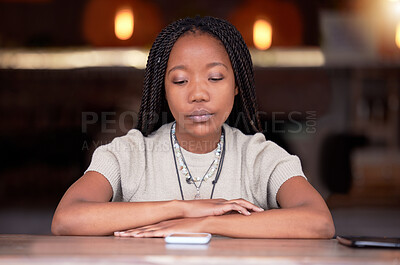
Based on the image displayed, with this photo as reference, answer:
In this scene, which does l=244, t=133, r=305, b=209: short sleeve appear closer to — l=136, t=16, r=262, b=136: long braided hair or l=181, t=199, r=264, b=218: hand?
l=136, t=16, r=262, b=136: long braided hair

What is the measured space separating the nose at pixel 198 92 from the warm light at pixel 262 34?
2.72m

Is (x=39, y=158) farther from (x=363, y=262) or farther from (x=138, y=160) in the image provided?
(x=363, y=262)

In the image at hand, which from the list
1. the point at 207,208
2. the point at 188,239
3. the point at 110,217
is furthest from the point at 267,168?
the point at 188,239

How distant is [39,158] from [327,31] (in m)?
2.79

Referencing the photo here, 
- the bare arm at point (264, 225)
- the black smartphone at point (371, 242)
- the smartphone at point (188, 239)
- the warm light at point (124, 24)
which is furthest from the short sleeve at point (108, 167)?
the warm light at point (124, 24)

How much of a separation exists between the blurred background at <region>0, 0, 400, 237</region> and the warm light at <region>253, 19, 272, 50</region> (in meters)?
0.01

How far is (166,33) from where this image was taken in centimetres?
178

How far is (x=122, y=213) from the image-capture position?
1373 mm

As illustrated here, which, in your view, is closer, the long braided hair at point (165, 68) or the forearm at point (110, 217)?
the forearm at point (110, 217)

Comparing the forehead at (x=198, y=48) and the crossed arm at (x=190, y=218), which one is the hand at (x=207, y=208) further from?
the forehead at (x=198, y=48)

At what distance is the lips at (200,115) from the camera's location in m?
1.62

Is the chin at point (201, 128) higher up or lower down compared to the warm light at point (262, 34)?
lower down

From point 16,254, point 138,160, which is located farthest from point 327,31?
point 16,254

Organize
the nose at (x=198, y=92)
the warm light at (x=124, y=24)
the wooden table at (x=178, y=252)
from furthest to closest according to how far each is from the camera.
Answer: the warm light at (x=124, y=24) → the nose at (x=198, y=92) → the wooden table at (x=178, y=252)
